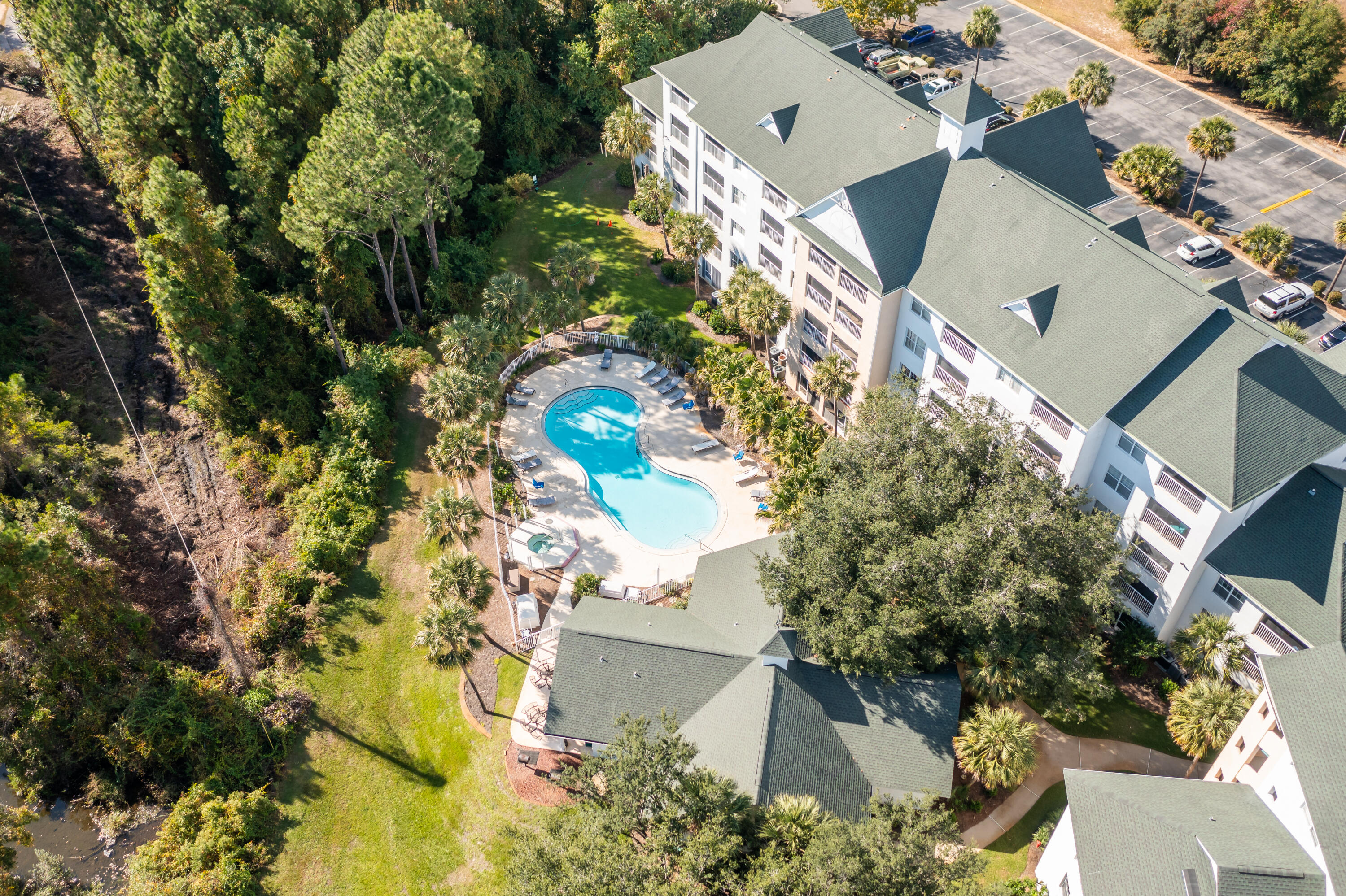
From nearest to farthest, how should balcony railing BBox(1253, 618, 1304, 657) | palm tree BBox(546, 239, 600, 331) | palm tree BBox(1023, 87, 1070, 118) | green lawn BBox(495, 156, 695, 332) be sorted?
balcony railing BBox(1253, 618, 1304, 657) < palm tree BBox(546, 239, 600, 331) < green lawn BBox(495, 156, 695, 332) < palm tree BBox(1023, 87, 1070, 118)

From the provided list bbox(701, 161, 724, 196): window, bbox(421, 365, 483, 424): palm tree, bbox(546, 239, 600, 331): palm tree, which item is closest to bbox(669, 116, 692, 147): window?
bbox(701, 161, 724, 196): window

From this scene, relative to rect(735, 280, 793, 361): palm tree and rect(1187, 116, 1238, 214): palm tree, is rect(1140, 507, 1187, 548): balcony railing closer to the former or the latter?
rect(735, 280, 793, 361): palm tree

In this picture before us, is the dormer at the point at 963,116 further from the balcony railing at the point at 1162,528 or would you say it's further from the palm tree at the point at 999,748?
the palm tree at the point at 999,748

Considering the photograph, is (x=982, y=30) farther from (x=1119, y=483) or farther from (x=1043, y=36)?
(x=1119, y=483)

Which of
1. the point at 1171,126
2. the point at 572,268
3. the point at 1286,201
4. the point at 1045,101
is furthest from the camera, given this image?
the point at 1171,126

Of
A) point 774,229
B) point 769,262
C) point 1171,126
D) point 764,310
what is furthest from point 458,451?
point 1171,126

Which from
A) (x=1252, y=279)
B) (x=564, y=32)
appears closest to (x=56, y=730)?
(x=564, y=32)

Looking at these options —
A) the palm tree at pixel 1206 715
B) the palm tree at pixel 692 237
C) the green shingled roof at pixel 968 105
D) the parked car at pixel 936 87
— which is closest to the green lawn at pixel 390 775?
the palm tree at pixel 1206 715
